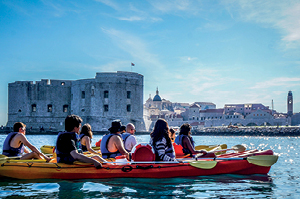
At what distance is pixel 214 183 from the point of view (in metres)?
6.86

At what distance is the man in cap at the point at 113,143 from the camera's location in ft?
23.0

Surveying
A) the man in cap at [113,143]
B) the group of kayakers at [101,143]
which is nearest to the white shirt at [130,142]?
the group of kayakers at [101,143]

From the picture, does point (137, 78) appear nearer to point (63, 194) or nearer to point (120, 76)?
point (120, 76)

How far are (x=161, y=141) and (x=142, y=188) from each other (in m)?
1.04

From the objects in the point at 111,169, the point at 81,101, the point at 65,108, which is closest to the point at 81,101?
the point at 81,101

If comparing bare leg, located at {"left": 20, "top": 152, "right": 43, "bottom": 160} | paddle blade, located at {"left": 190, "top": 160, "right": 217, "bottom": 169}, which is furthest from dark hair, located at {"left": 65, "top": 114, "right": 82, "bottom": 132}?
paddle blade, located at {"left": 190, "top": 160, "right": 217, "bottom": 169}

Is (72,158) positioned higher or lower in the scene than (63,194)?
higher

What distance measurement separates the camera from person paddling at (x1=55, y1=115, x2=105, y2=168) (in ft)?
18.7

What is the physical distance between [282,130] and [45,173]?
161 feet

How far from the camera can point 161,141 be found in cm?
659

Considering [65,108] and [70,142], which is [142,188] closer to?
[70,142]

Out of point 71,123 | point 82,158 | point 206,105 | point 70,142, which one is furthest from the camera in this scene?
point 206,105

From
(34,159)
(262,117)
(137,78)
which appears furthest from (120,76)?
(262,117)

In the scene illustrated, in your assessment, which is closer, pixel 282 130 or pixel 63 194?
pixel 63 194
